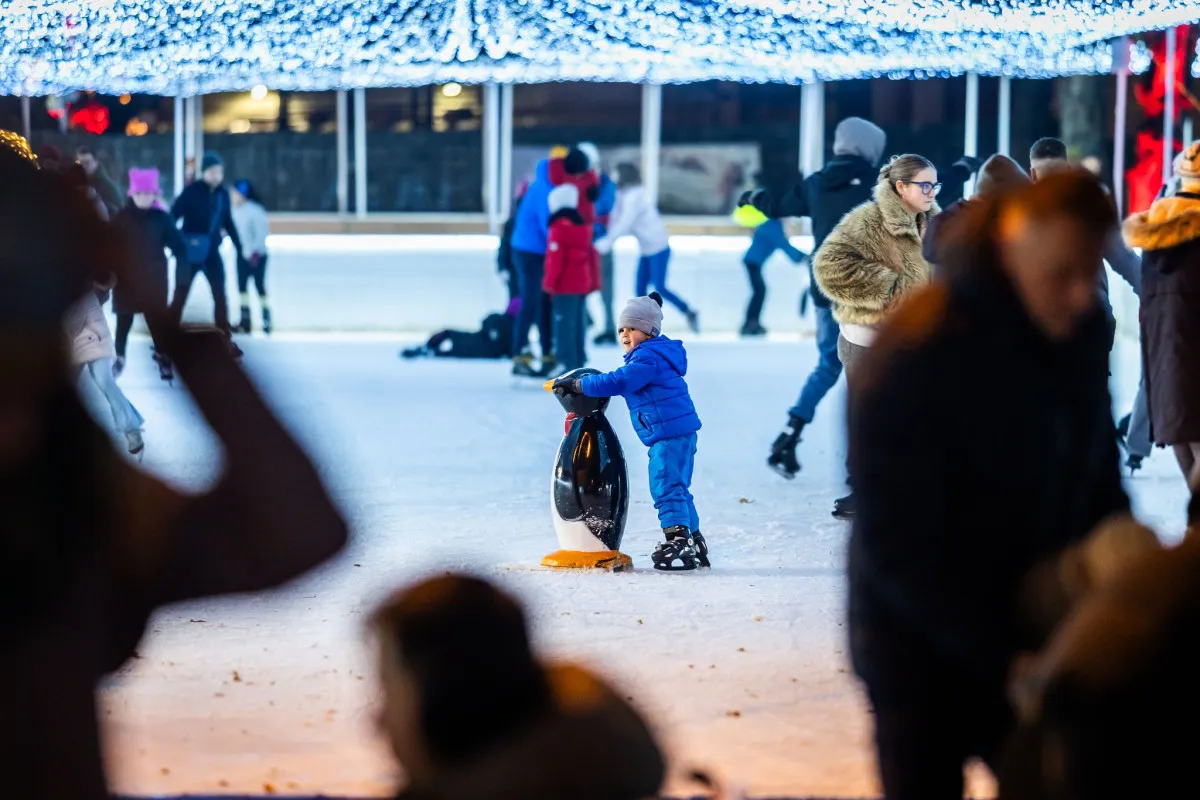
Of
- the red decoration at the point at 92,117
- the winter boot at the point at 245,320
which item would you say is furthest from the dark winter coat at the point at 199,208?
the red decoration at the point at 92,117

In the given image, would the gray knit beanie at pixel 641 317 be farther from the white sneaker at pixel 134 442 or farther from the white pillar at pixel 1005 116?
the white pillar at pixel 1005 116

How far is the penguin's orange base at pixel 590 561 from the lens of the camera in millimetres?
6430

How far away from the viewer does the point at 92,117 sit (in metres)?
17.9

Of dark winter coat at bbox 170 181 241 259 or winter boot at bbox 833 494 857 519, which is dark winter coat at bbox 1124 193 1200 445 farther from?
dark winter coat at bbox 170 181 241 259

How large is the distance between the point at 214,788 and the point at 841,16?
21.6 feet

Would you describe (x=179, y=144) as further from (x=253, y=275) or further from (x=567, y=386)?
(x=567, y=386)

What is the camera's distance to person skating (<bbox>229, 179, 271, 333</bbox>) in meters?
15.8

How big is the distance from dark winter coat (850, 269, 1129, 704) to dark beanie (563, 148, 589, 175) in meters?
9.72

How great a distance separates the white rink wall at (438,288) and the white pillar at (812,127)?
0.89 meters

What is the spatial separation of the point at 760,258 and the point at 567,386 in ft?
32.5

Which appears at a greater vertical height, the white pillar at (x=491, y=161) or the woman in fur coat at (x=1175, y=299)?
the white pillar at (x=491, y=161)

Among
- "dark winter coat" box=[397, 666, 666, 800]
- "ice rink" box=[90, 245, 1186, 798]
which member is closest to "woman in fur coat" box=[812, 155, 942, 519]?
"ice rink" box=[90, 245, 1186, 798]

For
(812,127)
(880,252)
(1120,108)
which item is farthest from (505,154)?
(880,252)

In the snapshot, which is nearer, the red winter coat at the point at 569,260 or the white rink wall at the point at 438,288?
the red winter coat at the point at 569,260
